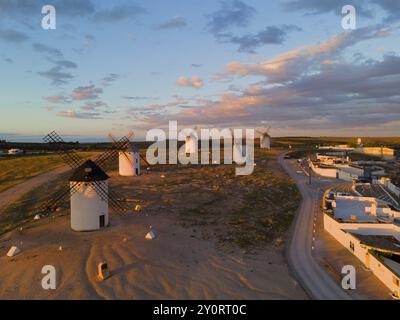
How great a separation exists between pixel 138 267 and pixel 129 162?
38.4 metres

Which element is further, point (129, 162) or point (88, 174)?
point (129, 162)

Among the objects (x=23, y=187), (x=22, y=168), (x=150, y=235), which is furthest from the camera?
(x=22, y=168)

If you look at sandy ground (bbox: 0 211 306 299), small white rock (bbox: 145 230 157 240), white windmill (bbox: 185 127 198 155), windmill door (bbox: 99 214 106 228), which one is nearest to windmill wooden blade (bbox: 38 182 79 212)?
windmill door (bbox: 99 214 106 228)

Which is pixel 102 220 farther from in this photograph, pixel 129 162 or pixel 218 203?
pixel 129 162

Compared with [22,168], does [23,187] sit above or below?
below

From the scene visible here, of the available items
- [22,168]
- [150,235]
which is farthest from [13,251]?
[22,168]

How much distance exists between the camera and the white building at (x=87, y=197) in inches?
989

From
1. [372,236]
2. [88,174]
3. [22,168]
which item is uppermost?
[88,174]

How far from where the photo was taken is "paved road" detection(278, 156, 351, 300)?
1850 centimetres

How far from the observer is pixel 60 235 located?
82.2 feet

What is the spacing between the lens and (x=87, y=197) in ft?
83.3

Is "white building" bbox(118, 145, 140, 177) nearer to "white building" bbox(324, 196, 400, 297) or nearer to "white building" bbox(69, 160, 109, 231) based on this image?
"white building" bbox(69, 160, 109, 231)

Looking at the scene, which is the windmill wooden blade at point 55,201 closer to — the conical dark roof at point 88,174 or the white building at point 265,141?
the conical dark roof at point 88,174

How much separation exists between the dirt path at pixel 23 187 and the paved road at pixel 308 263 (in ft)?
106
